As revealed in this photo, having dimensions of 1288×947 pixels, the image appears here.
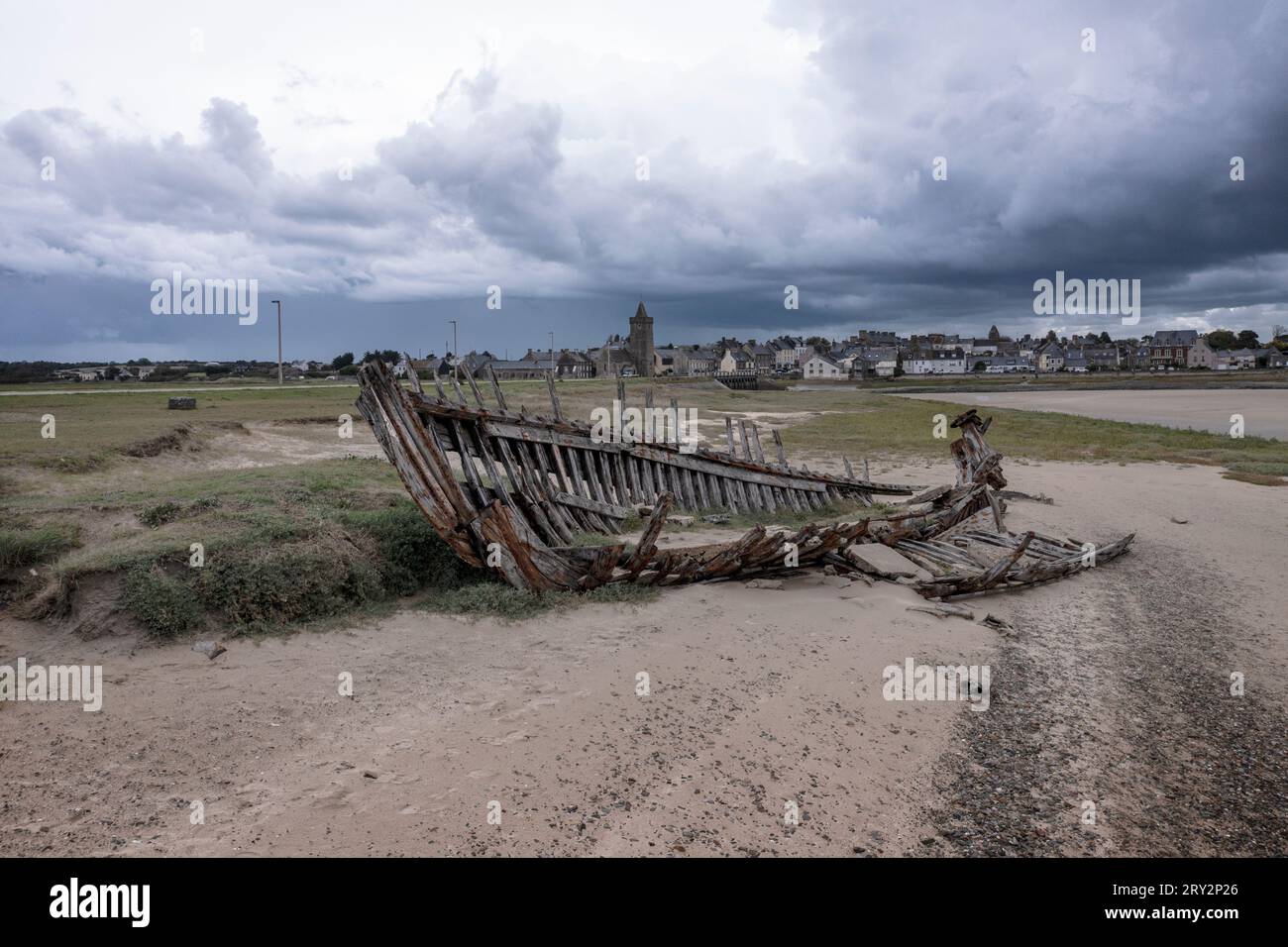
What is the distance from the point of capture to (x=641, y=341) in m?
130

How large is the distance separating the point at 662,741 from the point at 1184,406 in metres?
74.4

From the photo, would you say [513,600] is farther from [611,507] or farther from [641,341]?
[641,341]

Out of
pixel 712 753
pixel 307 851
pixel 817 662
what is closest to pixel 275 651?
pixel 307 851

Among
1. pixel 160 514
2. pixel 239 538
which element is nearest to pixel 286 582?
pixel 239 538

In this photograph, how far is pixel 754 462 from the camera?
46.4 ft

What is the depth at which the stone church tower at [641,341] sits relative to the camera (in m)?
130

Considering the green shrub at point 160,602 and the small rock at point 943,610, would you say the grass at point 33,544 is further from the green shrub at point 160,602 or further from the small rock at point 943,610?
the small rock at point 943,610

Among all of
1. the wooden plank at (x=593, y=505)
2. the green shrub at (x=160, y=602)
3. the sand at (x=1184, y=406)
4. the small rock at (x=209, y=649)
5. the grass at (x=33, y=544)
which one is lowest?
the small rock at (x=209, y=649)

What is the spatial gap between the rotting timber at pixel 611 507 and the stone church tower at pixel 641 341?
382 feet

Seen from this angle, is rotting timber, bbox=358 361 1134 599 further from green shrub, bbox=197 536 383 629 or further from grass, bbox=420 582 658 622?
green shrub, bbox=197 536 383 629

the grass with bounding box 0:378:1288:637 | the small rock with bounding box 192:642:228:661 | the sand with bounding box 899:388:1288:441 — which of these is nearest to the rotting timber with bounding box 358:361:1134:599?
the grass with bounding box 0:378:1288:637

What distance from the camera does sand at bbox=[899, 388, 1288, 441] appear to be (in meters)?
46.4

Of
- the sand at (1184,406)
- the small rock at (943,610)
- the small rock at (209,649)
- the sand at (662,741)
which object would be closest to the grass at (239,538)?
the small rock at (209,649)

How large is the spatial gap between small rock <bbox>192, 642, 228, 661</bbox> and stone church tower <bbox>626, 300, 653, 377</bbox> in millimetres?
122602
